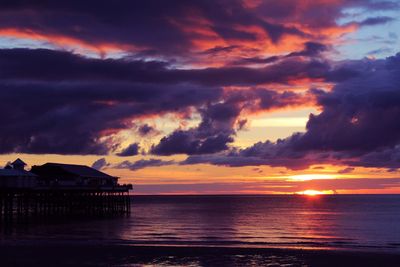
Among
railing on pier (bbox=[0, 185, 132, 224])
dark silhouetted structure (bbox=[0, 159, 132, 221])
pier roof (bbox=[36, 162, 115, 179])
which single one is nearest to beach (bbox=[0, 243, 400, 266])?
dark silhouetted structure (bbox=[0, 159, 132, 221])

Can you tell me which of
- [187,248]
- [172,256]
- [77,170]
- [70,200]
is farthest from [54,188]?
[172,256]

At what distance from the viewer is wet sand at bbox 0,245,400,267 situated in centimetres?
3744

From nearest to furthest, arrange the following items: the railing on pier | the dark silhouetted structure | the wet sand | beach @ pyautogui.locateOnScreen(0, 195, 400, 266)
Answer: the wet sand → beach @ pyautogui.locateOnScreen(0, 195, 400, 266) → the dark silhouetted structure → the railing on pier

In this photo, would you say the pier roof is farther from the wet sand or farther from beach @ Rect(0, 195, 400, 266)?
the wet sand

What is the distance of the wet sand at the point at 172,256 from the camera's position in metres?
37.4

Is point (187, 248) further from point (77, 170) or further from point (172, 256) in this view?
point (77, 170)

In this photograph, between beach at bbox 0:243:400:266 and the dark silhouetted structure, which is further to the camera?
the dark silhouetted structure

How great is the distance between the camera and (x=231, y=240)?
55.9m

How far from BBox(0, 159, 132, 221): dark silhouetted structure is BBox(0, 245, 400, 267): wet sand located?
1160 inches

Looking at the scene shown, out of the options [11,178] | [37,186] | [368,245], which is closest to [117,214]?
[37,186]

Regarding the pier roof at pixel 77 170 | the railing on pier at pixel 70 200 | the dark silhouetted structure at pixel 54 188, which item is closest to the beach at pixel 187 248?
the dark silhouetted structure at pixel 54 188

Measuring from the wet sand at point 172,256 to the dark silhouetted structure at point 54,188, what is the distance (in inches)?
1160

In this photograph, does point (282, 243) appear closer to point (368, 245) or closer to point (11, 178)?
point (368, 245)

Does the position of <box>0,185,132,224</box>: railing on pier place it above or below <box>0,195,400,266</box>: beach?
above
